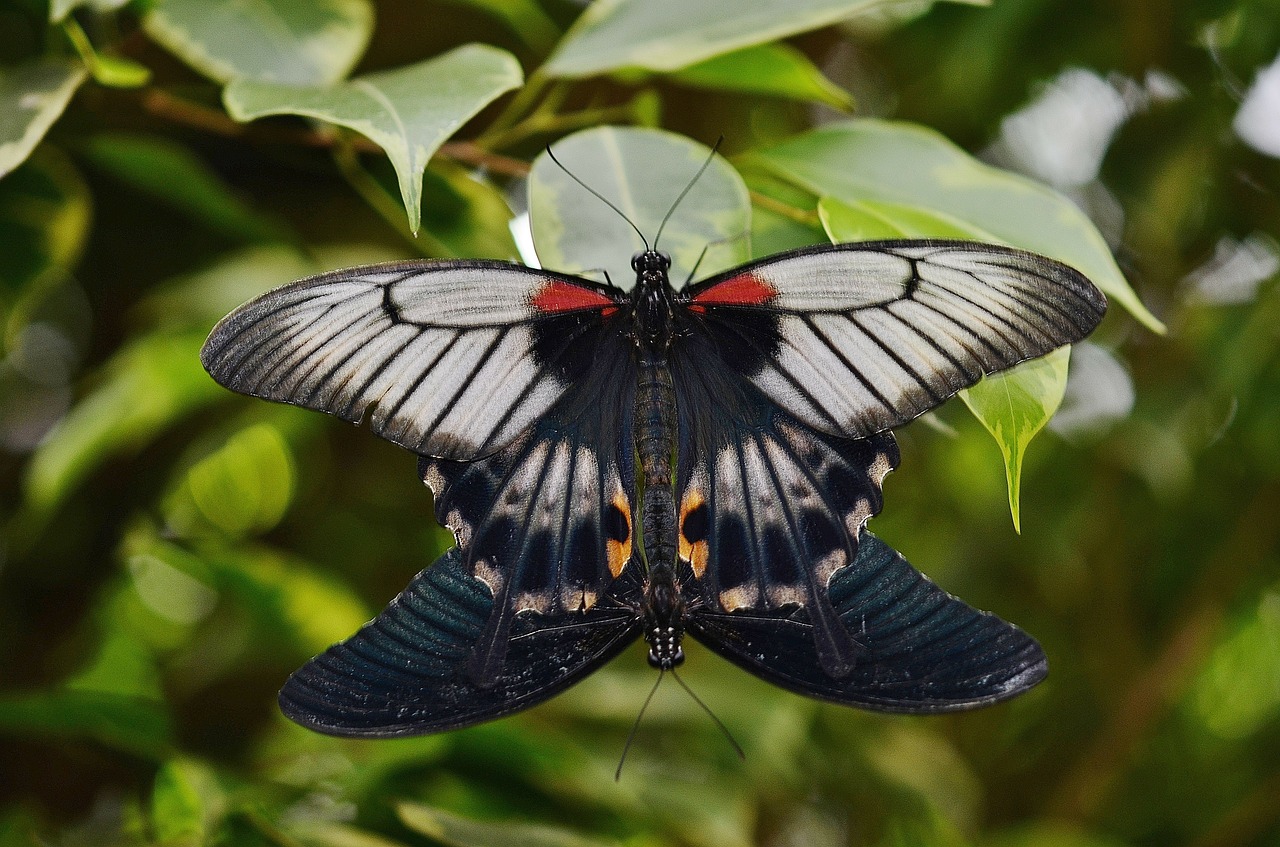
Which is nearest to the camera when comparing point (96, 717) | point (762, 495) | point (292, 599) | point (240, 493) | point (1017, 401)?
point (1017, 401)

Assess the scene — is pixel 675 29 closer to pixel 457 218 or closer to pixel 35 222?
pixel 457 218

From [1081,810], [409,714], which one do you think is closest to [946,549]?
[1081,810]

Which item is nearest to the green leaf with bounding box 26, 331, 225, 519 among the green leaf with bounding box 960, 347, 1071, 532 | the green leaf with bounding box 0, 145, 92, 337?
the green leaf with bounding box 0, 145, 92, 337

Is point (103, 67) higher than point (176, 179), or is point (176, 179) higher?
point (103, 67)

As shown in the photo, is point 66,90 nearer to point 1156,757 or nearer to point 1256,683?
point 1156,757

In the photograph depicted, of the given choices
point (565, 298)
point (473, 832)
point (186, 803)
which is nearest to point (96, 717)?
point (186, 803)

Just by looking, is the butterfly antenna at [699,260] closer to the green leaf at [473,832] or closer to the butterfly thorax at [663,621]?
the butterfly thorax at [663,621]

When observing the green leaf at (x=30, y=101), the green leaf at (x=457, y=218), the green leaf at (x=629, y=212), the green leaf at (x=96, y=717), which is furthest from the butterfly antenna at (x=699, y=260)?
the green leaf at (x=96, y=717)

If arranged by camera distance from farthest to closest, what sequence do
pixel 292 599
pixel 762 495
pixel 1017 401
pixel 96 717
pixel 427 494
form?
pixel 427 494, pixel 292 599, pixel 96 717, pixel 762 495, pixel 1017 401
